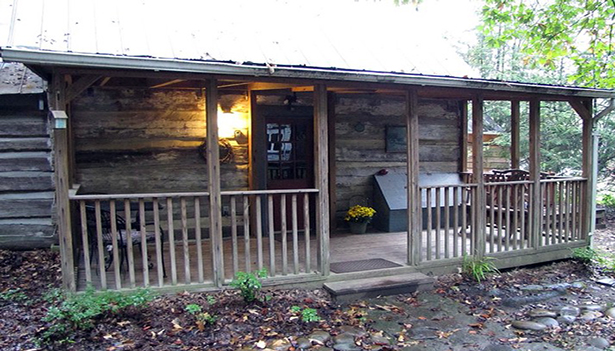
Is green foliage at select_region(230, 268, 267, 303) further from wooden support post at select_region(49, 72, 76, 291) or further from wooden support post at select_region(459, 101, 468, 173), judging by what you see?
wooden support post at select_region(459, 101, 468, 173)

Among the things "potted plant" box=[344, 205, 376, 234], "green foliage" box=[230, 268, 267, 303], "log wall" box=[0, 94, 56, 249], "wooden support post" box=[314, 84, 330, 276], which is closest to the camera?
"green foliage" box=[230, 268, 267, 303]

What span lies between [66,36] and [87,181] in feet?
8.52

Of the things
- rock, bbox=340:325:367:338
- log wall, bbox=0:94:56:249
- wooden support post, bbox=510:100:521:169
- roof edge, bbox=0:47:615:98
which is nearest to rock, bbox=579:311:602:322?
rock, bbox=340:325:367:338

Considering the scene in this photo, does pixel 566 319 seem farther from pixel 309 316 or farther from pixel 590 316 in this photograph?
pixel 309 316

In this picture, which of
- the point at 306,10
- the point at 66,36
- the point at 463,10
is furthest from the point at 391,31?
the point at 463,10

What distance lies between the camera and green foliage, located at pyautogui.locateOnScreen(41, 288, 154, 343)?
3662 mm

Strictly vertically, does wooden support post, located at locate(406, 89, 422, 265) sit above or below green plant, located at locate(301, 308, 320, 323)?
above

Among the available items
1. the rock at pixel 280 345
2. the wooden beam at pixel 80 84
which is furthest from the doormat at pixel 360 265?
the wooden beam at pixel 80 84

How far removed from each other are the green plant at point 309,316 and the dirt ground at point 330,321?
5cm

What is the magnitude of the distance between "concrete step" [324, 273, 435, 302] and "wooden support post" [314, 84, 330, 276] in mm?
275

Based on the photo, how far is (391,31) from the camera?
6266 millimetres

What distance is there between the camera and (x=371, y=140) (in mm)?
7773

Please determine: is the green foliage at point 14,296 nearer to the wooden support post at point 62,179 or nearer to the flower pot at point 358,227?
the wooden support post at point 62,179

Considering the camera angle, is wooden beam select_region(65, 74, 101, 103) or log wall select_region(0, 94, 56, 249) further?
log wall select_region(0, 94, 56, 249)
